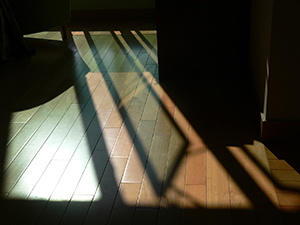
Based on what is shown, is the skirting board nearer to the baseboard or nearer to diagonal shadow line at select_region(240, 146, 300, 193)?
diagonal shadow line at select_region(240, 146, 300, 193)

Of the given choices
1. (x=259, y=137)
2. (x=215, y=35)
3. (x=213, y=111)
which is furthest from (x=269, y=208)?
(x=215, y=35)

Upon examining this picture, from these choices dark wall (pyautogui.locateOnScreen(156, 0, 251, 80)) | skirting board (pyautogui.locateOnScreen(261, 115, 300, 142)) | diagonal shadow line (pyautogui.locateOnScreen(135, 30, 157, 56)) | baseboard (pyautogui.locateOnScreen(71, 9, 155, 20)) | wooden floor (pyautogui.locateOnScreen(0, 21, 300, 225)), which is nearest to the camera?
wooden floor (pyautogui.locateOnScreen(0, 21, 300, 225))

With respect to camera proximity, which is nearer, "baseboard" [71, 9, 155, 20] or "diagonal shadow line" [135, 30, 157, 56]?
"diagonal shadow line" [135, 30, 157, 56]

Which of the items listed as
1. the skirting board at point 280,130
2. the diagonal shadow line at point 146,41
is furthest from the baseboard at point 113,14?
the skirting board at point 280,130

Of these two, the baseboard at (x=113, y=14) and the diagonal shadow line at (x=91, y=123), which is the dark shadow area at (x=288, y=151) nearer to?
the diagonal shadow line at (x=91, y=123)

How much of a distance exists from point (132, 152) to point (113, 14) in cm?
329

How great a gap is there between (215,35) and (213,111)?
748 millimetres

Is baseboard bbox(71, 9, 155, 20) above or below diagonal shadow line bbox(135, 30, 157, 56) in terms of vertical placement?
above

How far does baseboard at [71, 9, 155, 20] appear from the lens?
196 inches

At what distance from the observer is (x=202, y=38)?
302 cm

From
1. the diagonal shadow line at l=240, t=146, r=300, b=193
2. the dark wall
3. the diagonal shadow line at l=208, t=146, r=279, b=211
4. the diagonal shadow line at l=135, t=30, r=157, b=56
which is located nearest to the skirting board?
the diagonal shadow line at l=240, t=146, r=300, b=193

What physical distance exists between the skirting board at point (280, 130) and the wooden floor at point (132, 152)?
4.2 inches

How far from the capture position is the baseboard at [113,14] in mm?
4973

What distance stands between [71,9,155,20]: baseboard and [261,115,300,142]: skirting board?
124 inches
